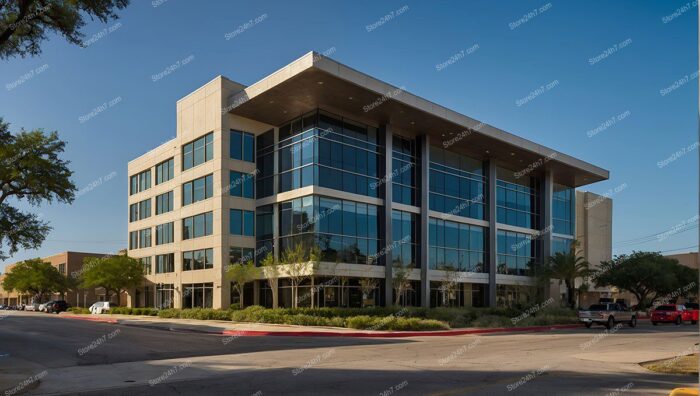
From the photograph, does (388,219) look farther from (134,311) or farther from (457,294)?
(134,311)

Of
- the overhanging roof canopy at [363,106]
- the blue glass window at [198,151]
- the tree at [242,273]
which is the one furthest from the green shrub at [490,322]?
the blue glass window at [198,151]

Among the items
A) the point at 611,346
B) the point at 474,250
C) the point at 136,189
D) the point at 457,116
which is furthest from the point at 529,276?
the point at 136,189

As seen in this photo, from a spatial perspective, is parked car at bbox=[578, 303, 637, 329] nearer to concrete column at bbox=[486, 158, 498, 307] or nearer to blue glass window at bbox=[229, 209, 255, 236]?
concrete column at bbox=[486, 158, 498, 307]

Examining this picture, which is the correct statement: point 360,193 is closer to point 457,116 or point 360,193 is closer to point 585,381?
point 457,116

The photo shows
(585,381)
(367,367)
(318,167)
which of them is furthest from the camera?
(318,167)

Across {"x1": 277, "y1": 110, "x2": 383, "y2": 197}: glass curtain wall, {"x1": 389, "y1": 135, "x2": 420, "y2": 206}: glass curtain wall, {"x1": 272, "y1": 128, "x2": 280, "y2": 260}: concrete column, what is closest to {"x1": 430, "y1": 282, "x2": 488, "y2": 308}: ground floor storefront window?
{"x1": 389, "y1": 135, "x2": 420, "y2": 206}: glass curtain wall

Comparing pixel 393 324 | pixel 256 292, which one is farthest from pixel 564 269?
pixel 393 324

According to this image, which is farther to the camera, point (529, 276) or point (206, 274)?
point (529, 276)

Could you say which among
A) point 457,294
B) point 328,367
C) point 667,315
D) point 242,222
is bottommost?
point 667,315

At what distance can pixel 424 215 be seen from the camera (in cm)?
4606

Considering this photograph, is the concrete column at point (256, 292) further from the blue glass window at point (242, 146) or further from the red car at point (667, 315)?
the red car at point (667, 315)

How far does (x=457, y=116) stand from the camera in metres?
44.4

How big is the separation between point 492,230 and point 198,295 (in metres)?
25.5

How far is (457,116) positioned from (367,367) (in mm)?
32011
